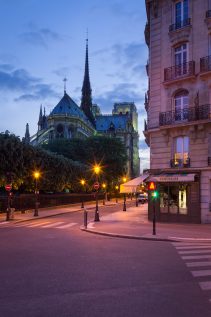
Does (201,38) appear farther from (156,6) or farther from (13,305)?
(13,305)

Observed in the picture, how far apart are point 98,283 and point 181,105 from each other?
65.6ft

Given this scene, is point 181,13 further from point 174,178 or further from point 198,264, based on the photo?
point 198,264

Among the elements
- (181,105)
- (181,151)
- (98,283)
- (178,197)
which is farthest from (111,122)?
(98,283)

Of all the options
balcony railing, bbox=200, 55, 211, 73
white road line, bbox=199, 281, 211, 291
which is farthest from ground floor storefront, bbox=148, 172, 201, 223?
white road line, bbox=199, 281, 211, 291

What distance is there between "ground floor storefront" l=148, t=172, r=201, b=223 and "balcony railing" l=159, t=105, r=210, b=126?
11.8 ft

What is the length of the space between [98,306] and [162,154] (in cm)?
2087

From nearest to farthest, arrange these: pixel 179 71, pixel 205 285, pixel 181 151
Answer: pixel 205 285 → pixel 181 151 → pixel 179 71

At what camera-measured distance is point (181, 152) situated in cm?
2686

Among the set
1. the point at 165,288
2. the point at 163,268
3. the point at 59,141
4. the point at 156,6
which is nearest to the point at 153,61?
the point at 156,6

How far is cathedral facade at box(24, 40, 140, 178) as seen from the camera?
140m

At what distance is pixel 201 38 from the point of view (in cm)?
2666

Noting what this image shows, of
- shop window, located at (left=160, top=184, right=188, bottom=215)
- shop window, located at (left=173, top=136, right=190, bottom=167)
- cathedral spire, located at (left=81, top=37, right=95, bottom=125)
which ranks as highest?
cathedral spire, located at (left=81, top=37, right=95, bottom=125)

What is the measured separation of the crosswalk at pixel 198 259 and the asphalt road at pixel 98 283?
157 millimetres

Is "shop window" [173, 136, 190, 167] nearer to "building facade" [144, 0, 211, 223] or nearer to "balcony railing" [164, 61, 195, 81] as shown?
"building facade" [144, 0, 211, 223]
